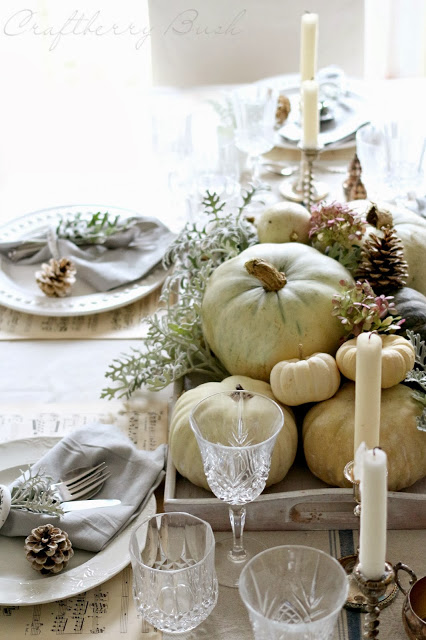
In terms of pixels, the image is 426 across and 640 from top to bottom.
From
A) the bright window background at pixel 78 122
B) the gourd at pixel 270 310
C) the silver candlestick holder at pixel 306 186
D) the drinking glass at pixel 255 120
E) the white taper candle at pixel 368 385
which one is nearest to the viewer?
the white taper candle at pixel 368 385

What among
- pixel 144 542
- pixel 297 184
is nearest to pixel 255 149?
pixel 297 184

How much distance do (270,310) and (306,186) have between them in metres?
0.59

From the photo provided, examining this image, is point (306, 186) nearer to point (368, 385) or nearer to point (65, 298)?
point (65, 298)

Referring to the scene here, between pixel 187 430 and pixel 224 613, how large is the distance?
20cm

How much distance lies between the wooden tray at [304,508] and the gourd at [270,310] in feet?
0.55

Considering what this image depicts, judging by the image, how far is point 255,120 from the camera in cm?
154

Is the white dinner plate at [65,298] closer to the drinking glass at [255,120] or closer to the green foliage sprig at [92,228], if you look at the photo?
the green foliage sprig at [92,228]

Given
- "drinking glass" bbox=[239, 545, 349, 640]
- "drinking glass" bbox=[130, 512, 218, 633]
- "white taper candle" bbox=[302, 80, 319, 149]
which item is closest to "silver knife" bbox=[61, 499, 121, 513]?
"drinking glass" bbox=[130, 512, 218, 633]

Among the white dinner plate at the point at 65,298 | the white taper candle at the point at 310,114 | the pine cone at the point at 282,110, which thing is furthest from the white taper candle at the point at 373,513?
the pine cone at the point at 282,110

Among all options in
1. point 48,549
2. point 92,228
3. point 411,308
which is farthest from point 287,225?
point 48,549

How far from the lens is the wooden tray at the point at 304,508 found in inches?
33.7

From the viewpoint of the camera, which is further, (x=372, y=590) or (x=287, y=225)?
(x=287, y=225)

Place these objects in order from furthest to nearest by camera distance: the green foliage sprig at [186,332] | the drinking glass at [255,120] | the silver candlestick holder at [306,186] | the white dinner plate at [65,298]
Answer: the drinking glass at [255,120]
the silver candlestick holder at [306,186]
the white dinner plate at [65,298]
the green foliage sprig at [186,332]

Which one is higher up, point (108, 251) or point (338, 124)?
point (338, 124)
